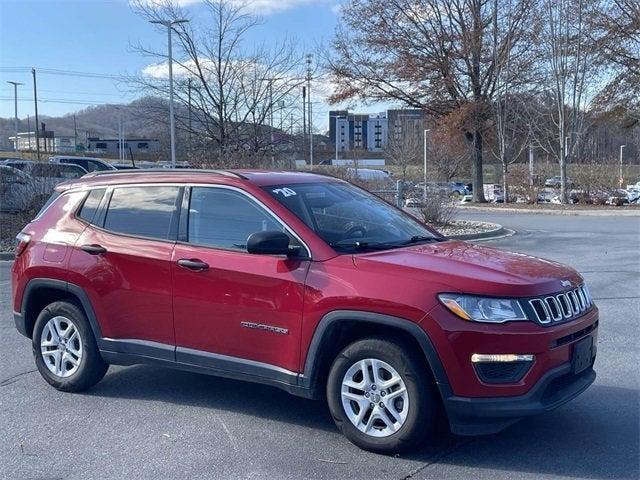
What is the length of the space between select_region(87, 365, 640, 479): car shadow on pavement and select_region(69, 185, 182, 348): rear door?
66 centimetres

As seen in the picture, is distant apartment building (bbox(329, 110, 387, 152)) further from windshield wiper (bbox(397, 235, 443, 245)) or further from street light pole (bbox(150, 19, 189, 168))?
windshield wiper (bbox(397, 235, 443, 245))

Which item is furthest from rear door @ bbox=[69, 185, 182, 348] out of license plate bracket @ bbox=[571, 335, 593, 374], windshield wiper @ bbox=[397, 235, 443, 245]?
license plate bracket @ bbox=[571, 335, 593, 374]

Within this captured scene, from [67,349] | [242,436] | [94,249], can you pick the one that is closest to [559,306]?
[242,436]

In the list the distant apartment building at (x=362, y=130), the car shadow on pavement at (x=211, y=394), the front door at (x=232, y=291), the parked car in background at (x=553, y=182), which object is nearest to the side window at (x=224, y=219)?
the front door at (x=232, y=291)

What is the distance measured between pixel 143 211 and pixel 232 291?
3.90ft

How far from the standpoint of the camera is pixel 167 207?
563 cm

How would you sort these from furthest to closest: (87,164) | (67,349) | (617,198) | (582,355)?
(617,198)
(87,164)
(67,349)
(582,355)

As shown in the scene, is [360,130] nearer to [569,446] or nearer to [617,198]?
[617,198]

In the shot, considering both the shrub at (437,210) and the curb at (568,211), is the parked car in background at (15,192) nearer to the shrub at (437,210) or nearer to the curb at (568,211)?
the shrub at (437,210)

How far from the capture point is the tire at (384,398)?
14.7 ft

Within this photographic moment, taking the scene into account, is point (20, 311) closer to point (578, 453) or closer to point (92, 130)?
point (578, 453)

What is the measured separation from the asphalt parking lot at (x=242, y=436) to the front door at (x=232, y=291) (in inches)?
20.5

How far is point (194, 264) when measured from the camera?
525 centimetres

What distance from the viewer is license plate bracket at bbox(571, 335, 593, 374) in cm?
459
